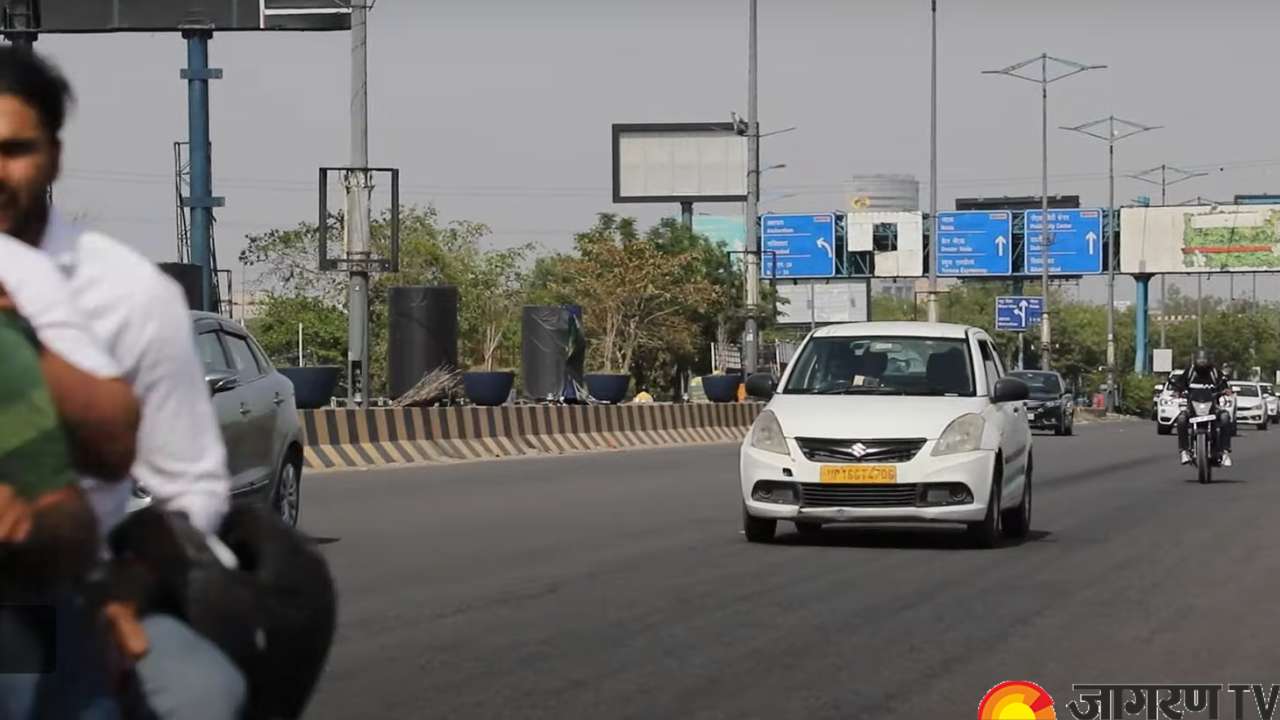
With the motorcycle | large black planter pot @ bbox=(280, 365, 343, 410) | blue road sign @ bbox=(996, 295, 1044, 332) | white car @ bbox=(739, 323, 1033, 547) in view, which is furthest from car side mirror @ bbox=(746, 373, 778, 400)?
blue road sign @ bbox=(996, 295, 1044, 332)

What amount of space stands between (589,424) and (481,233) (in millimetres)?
50485

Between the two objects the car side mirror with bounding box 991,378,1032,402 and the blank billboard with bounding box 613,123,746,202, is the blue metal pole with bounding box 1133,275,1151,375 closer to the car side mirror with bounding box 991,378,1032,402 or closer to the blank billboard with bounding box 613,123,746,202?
the blank billboard with bounding box 613,123,746,202

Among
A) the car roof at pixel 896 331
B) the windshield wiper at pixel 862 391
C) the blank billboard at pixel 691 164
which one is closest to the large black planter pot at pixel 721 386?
the car roof at pixel 896 331

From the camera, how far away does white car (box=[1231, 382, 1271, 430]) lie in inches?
2648

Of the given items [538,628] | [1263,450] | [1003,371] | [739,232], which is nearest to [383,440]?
[1003,371]

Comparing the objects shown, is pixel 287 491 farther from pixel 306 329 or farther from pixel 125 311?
pixel 306 329

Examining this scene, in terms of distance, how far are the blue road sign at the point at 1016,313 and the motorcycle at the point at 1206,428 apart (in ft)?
249

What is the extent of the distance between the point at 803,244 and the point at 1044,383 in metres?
46.8

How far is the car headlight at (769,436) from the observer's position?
47.4 ft

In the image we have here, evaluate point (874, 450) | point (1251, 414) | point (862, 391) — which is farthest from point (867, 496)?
point (1251, 414)

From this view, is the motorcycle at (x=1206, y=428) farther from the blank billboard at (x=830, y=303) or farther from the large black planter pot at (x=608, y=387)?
the blank billboard at (x=830, y=303)

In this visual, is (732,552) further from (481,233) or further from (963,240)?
(963,240)

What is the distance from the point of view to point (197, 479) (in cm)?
299

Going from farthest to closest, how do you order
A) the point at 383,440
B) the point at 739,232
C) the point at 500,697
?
1. the point at 739,232
2. the point at 383,440
3. the point at 500,697
